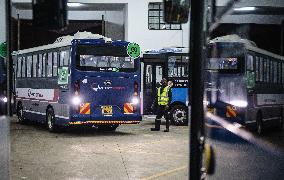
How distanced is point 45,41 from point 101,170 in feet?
86.4

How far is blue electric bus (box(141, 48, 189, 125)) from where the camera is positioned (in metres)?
22.4

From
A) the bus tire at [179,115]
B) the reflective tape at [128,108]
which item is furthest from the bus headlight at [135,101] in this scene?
the bus tire at [179,115]

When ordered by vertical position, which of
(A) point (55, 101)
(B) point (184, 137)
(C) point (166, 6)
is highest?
(C) point (166, 6)

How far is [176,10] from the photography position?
154 inches

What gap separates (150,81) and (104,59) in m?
6.60

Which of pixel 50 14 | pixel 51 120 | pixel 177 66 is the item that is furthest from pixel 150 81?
pixel 50 14

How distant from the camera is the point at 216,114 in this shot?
1227 centimetres

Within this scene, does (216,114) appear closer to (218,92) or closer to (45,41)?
(218,92)

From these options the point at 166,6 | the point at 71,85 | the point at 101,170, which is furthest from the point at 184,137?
the point at 166,6

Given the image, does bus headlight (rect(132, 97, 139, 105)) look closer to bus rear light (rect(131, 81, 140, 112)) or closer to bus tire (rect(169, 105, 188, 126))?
bus rear light (rect(131, 81, 140, 112))

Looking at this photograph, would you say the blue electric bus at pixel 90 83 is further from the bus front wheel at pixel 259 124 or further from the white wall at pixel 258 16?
the white wall at pixel 258 16

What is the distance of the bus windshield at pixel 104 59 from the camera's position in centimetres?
1706

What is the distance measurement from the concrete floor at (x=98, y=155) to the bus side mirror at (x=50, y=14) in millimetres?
5095

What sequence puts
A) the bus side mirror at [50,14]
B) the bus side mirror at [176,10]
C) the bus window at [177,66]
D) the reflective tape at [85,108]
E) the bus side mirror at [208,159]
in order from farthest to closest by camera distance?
the bus window at [177,66], the reflective tape at [85,108], the bus side mirror at [50,14], the bus side mirror at [176,10], the bus side mirror at [208,159]
